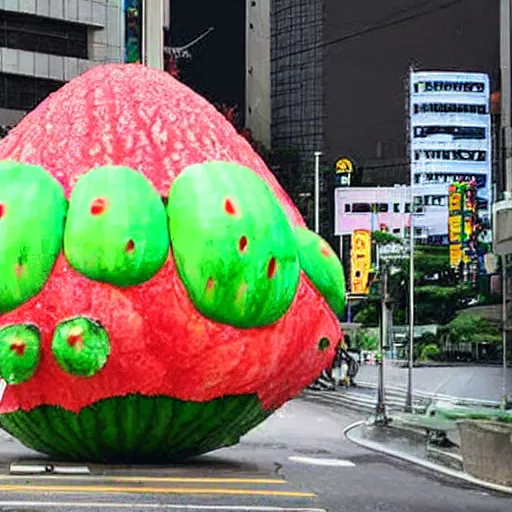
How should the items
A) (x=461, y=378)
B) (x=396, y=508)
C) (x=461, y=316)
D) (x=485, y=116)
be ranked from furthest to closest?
(x=485, y=116) → (x=461, y=316) → (x=461, y=378) → (x=396, y=508)

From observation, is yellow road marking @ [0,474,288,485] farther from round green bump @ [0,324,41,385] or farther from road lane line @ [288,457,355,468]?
road lane line @ [288,457,355,468]

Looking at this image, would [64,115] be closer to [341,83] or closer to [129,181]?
[129,181]

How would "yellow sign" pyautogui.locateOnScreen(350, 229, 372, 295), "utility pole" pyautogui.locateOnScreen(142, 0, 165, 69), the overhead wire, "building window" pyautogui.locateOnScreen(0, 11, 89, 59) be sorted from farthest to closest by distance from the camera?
1. the overhead wire
2. "yellow sign" pyautogui.locateOnScreen(350, 229, 372, 295)
3. "utility pole" pyautogui.locateOnScreen(142, 0, 165, 69)
4. "building window" pyautogui.locateOnScreen(0, 11, 89, 59)

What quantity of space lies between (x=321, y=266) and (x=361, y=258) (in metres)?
45.1

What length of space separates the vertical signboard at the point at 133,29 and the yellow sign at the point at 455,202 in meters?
15.9

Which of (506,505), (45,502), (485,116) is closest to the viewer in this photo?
(45,502)

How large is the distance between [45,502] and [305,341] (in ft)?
11.9

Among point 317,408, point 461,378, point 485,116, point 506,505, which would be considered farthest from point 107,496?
point 485,116

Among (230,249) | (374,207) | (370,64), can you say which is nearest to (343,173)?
(374,207)

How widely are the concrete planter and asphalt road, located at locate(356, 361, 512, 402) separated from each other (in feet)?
39.5

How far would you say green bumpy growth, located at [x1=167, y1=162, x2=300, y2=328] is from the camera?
1241 cm

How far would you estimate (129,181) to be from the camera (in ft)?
41.9

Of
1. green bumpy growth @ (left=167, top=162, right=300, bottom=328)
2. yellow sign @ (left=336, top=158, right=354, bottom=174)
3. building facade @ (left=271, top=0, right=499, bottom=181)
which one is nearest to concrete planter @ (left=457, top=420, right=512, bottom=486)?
green bumpy growth @ (left=167, top=162, right=300, bottom=328)

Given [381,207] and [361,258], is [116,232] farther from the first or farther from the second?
[381,207]
